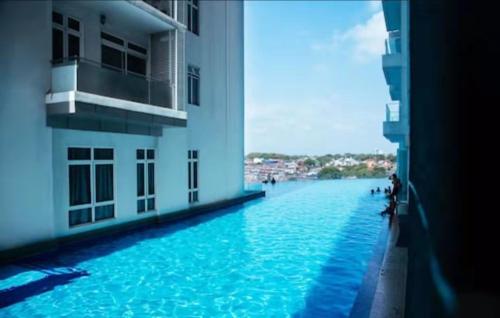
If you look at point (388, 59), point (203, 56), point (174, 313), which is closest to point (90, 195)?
point (174, 313)

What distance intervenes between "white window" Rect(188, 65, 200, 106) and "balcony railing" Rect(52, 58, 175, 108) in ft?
10.9

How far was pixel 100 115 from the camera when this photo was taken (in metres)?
10.7

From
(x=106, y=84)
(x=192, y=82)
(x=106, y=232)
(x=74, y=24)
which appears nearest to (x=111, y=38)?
(x=74, y=24)

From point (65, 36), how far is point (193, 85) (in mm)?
6981

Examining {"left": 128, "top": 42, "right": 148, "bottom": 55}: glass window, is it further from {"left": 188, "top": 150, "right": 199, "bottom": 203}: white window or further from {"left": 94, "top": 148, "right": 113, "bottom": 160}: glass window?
{"left": 188, "top": 150, "right": 199, "bottom": 203}: white window

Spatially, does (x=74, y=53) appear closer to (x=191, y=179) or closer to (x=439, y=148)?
(x=191, y=179)

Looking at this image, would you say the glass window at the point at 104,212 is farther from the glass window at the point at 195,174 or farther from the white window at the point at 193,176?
the glass window at the point at 195,174

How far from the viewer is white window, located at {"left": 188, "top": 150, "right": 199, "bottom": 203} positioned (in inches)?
673

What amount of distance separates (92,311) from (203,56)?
46.7 feet

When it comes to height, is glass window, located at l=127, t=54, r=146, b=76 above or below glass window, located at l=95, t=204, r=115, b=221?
above

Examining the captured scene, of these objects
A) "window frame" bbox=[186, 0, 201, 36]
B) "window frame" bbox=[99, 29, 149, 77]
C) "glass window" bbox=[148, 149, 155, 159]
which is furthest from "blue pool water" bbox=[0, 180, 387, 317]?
"window frame" bbox=[186, 0, 201, 36]

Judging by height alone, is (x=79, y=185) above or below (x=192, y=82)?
below

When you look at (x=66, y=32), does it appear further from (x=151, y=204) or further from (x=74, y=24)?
(x=151, y=204)

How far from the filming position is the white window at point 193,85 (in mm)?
17089
